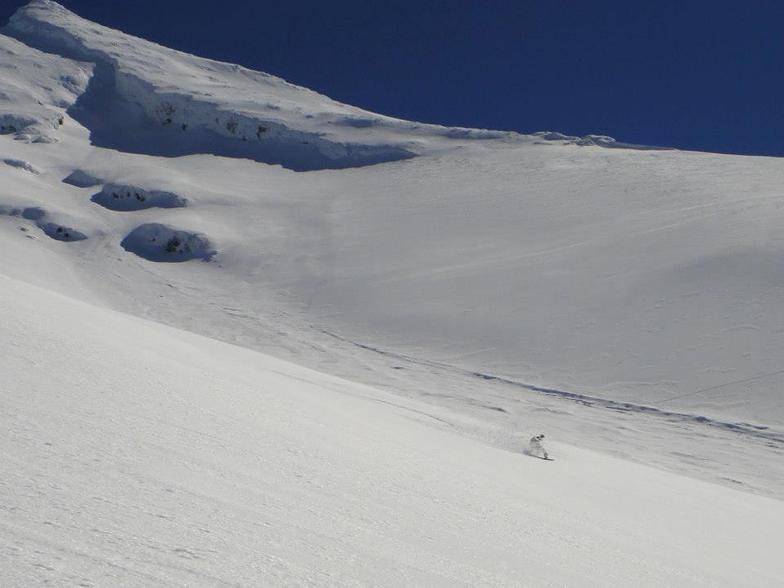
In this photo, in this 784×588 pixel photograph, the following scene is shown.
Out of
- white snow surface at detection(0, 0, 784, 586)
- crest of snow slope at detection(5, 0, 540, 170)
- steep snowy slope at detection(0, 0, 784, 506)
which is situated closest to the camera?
white snow surface at detection(0, 0, 784, 586)

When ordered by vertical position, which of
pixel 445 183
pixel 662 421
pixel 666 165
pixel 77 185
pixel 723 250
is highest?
pixel 666 165

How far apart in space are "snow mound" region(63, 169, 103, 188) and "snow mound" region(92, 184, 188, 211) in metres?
1.95

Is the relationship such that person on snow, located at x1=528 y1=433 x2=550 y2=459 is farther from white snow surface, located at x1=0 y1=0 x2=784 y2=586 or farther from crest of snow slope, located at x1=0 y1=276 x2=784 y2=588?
crest of snow slope, located at x1=0 y1=276 x2=784 y2=588

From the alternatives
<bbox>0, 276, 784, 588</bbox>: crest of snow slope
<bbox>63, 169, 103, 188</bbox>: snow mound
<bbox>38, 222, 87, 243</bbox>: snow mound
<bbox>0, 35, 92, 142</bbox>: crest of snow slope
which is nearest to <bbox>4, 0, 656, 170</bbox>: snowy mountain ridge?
<bbox>0, 35, 92, 142</bbox>: crest of snow slope

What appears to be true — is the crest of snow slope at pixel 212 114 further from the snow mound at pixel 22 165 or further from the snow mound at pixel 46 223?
the snow mound at pixel 46 223

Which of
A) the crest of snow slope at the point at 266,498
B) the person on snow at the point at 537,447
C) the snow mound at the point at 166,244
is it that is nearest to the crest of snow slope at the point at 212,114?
the snow mound at the point at 166,244

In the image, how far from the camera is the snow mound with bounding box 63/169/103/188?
40562 millimetres

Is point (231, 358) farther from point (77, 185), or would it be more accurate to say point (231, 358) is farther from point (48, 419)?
point (77, 185)

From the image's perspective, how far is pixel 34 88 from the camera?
52750 millimetres

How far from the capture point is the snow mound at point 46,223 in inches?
1272

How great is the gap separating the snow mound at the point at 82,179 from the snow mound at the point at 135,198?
195 cm

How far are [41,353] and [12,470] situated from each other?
281cm

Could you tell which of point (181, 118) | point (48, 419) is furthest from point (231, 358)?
point (181, 118)

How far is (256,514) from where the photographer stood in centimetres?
342
